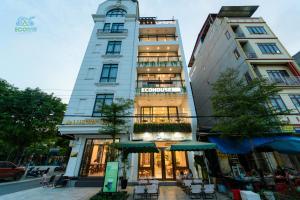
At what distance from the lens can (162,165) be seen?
44.3ft

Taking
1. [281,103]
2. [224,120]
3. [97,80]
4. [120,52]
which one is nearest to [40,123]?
[97,80]

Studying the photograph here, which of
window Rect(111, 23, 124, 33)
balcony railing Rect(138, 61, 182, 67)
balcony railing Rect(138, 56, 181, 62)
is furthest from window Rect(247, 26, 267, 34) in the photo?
window Rect(111, 23, 124, 33)

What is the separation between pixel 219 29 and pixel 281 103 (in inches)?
557

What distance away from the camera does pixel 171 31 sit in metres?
21.9

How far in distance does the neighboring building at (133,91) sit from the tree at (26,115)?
8682 mm

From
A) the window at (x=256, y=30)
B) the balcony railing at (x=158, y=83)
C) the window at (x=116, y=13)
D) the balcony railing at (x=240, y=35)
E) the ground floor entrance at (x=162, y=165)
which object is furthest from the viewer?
the window at (x=116, y=13)

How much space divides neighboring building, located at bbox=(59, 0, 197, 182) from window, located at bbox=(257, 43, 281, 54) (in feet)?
33.5

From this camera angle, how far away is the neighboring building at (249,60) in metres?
14.2

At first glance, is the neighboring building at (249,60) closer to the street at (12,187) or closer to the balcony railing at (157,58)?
the balcony railing at (157,58)

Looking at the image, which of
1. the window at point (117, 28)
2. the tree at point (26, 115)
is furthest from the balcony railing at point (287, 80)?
the tree at point (26, 115)

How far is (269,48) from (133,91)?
1840 cm

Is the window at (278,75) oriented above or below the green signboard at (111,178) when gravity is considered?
above

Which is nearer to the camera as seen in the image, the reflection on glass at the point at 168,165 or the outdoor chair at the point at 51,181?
the outdoor chair at the point at 51,181

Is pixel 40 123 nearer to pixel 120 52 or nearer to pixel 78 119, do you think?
pixel 78 119
